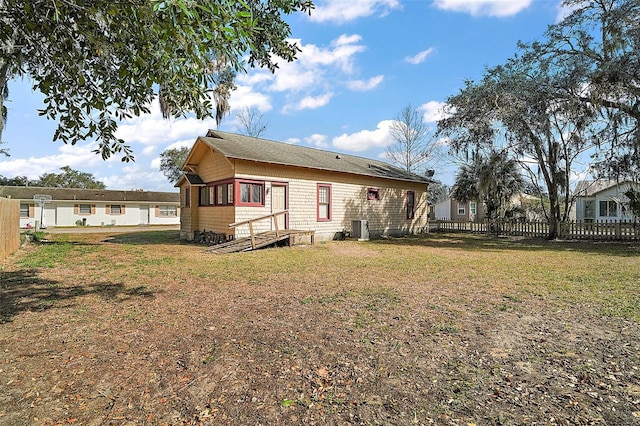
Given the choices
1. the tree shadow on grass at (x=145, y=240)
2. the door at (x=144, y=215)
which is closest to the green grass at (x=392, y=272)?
the tree shadow on grass at (x=145, y=240)

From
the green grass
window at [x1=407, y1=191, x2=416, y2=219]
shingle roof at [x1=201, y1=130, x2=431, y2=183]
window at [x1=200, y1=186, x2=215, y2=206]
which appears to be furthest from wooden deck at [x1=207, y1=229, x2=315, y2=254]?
window at [x1=407, y1=191, x2=416, y2=219]

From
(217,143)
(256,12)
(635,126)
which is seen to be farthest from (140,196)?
(635,126)

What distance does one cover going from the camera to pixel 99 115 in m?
5.27

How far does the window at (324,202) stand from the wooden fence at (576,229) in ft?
35.2

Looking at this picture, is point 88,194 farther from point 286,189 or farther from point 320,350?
point 320,350

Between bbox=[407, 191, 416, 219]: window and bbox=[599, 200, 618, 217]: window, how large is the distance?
17879 mm

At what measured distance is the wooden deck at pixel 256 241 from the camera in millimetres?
12389

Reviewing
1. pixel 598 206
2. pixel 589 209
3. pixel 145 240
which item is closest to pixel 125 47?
pixel 145 240

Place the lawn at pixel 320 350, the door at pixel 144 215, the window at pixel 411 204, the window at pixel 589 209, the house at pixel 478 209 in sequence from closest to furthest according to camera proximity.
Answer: the lawn at pixel 320 350 → the window at pixel 411 204 → the house at pixel 478 209 → the window at pixel 589 209 → the door at pixel 144 215

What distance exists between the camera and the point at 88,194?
36.8 m

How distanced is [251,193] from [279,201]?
1.48 meters

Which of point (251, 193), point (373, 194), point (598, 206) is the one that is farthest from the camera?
point (598, 206)

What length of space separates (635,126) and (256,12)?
16059 millimetres

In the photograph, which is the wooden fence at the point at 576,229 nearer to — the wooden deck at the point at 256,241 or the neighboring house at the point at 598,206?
the neighboring house at the point at 598,206
